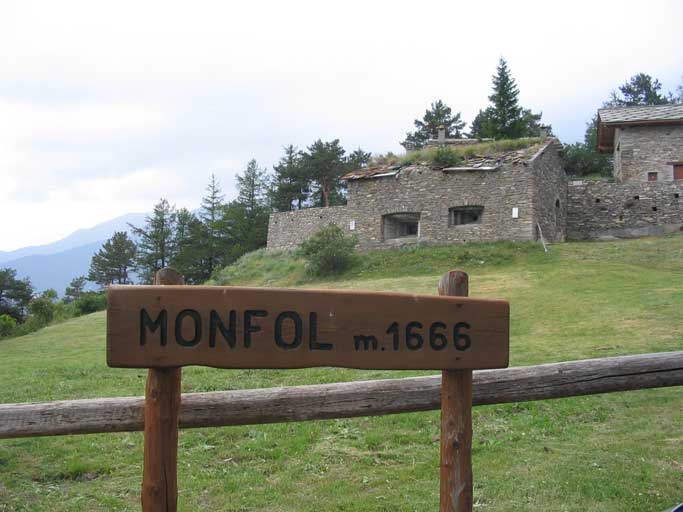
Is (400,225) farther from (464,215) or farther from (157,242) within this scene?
(157,242)

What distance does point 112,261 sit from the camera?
53.8 m

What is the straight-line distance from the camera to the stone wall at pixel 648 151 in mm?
27125

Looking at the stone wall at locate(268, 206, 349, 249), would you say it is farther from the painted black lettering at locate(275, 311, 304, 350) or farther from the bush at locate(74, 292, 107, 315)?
the painted black lettering at locate(275, 311, 304, 350)

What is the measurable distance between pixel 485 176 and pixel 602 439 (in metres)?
17.8

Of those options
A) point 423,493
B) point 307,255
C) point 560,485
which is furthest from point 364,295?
point 307,255

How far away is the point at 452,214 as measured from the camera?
23.5m

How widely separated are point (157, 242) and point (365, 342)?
49.0 m

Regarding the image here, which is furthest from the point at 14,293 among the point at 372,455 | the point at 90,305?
the point at 372,455

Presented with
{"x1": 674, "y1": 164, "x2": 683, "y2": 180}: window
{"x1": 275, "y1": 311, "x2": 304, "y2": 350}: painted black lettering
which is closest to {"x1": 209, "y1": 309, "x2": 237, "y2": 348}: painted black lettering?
Answer: {"x1": 275, "y1": 311, "x2": 304, "y2": 350}: painted black lettering

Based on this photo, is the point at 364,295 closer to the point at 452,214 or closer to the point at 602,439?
the point at 602,439

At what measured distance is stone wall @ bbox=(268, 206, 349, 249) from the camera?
26458 millimetres

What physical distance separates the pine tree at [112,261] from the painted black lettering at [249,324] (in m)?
53.6

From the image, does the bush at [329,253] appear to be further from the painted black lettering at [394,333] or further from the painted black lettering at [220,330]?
the painted black lettering at [220,330]

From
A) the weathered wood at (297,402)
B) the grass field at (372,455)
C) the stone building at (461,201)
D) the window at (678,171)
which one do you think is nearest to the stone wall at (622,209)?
the stone building at (461,201)
